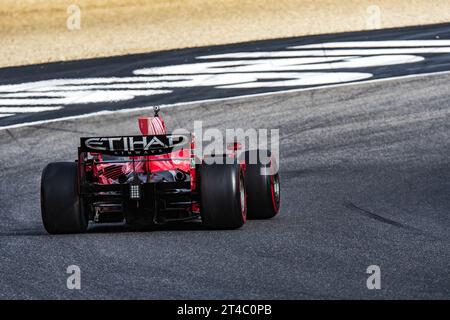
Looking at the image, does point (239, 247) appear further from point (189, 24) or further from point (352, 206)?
point (189, 24)

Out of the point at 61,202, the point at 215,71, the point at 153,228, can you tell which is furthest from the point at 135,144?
the point at 215,71

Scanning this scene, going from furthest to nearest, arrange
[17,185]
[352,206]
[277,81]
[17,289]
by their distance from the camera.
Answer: [277,81] → [17,185] → [352,206] → [17,289]

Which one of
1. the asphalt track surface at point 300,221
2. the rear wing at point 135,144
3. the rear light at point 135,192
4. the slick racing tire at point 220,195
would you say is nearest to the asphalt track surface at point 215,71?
the asphalt track surface at point 300,221

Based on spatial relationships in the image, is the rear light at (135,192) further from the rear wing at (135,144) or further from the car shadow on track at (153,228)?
the car shadow on track at (153,228)

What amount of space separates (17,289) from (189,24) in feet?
58.3

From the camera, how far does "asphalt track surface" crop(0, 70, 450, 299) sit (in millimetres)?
8523

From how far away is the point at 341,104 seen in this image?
1978cm

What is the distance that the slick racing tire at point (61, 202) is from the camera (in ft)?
36.0

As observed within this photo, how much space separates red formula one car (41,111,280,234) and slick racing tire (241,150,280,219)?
51cm

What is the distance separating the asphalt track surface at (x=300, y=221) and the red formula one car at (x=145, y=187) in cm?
18

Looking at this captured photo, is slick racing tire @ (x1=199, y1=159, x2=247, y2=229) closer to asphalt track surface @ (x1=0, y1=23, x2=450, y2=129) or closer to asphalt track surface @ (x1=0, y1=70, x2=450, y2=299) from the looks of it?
asphalt track surface @ (x1=0, y1=70, x2=450, y2=299)

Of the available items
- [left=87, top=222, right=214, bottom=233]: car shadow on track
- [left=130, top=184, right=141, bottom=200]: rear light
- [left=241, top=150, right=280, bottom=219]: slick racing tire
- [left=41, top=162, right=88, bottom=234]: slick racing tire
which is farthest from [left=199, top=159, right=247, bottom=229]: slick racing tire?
[left=41, top=162, right=88, bottom=234]: slick racing tire

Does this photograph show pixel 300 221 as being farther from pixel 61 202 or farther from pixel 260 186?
pixel 61 202
